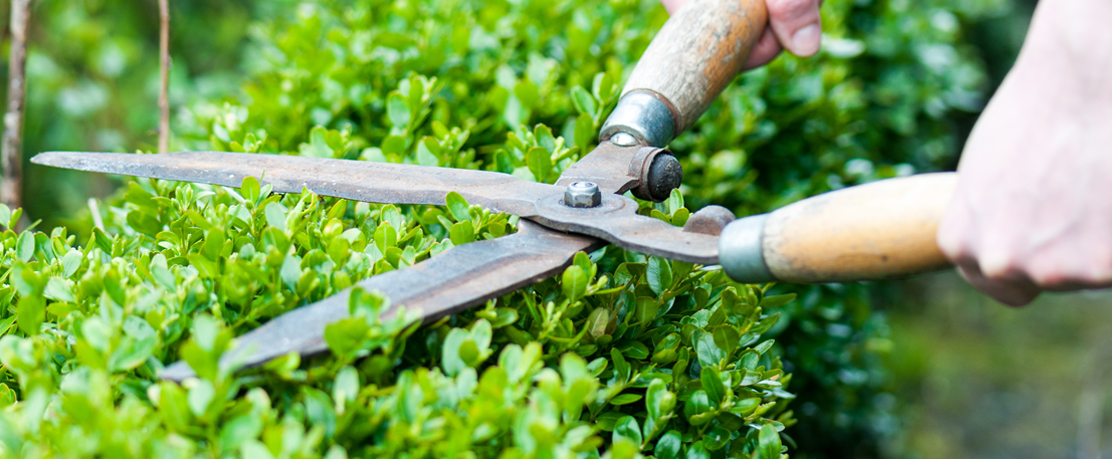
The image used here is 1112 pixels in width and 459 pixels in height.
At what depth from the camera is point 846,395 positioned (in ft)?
9.34

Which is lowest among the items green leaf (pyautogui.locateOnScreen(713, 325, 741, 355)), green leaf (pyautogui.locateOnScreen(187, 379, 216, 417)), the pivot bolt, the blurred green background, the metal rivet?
the blurred green background

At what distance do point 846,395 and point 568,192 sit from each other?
6.38 ft

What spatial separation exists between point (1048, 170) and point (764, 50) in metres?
1.10

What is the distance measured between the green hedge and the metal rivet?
0.32 ft

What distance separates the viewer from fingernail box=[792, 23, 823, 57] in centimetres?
188

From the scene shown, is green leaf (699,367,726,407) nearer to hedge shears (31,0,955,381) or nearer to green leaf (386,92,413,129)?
hedge shears (31,0,955,381)

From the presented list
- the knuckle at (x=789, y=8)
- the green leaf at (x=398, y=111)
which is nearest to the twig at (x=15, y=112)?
the green leaf at (x=398, y=111)

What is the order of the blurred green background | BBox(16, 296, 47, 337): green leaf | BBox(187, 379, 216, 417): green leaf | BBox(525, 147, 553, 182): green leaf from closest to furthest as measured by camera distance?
BBox(187, 379, 216, 417): green leaf < BBox(16, 296, 47, 337): green leaf < BBox(525, 147, 553, 182): green leaf < the blurred green background

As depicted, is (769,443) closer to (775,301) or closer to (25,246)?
(775,301)

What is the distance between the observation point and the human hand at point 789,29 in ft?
6.06

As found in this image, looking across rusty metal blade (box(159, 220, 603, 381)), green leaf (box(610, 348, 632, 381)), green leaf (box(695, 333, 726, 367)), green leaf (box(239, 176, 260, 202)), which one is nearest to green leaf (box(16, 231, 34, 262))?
green leaf (box(239, 176, 260, 202))

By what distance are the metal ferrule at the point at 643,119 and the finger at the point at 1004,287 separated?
73 centimetres

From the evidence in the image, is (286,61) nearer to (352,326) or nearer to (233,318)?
(233,318)

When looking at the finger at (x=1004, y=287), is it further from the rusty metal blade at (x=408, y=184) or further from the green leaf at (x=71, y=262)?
the green leaf at (x=71, y=262)
